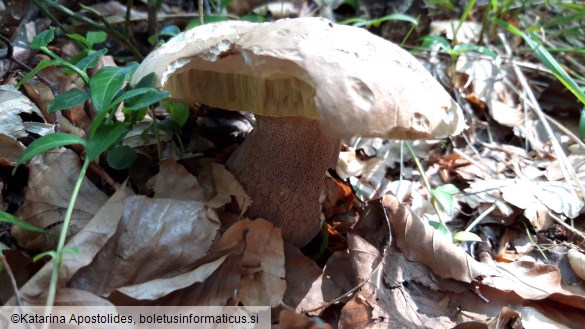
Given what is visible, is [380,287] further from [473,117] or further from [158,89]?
[473,117]

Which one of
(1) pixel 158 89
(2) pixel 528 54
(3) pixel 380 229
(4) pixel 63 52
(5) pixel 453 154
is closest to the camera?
(1) pixel 158 89

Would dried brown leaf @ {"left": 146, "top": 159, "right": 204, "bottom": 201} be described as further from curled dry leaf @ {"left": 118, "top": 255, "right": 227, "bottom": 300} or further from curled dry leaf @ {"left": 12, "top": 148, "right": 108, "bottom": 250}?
curled dry leaf @ {"left": 118, "top": 255, "right": 227, "bottom": 300}

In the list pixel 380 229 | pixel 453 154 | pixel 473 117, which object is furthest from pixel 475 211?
pixel 473 117

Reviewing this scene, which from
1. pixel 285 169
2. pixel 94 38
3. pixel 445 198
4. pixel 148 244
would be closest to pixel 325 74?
pixel 285 169

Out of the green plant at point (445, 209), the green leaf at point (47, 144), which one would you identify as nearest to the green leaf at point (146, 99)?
the green leaf at point (47, 144)

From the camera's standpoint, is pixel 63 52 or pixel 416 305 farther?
pixel 63 52

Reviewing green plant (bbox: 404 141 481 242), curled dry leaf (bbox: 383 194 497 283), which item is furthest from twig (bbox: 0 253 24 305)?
green plant (bbox: 404 141 481 242)

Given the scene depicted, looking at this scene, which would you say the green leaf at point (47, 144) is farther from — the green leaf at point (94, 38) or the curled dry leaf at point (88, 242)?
the green leaf at point (94, 38)
